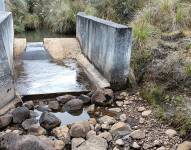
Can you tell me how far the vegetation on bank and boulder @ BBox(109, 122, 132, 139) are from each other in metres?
0.59

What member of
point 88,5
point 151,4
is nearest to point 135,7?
point 151,4

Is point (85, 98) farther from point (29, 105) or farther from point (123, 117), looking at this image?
point (29, 105)

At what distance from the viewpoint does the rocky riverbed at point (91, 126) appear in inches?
162

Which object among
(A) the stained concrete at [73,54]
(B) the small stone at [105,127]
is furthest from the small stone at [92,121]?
(A) the stained concrete at [73,54]

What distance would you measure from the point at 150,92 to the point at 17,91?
97.5 inches

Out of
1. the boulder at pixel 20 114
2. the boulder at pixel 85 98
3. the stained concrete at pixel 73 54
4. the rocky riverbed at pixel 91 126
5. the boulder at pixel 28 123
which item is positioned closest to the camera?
the rocky riverbed at pixel 91 126

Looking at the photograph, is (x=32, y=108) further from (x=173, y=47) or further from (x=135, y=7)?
(x=135, y=7)

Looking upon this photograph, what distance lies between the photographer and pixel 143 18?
301 inches

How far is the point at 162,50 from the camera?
20.5ft

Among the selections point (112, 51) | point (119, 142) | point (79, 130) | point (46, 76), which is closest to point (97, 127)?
point (79, 130)

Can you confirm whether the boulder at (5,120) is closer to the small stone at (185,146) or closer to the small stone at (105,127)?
the small stone at (105,127)

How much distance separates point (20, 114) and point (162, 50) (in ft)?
10.1

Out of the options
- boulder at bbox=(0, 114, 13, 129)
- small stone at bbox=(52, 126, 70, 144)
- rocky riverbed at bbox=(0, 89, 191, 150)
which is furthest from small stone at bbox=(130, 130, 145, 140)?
boulder at bbox=(0, 114, 13, 129)

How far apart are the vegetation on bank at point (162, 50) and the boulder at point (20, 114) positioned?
6.88 ft
